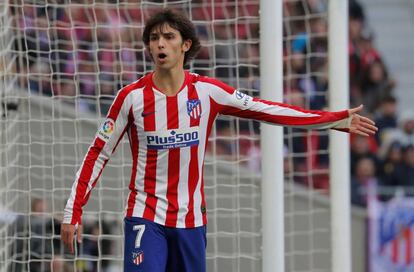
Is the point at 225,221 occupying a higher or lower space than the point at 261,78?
lower

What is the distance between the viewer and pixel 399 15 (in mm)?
12188

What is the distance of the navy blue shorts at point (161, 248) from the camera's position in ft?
15.9

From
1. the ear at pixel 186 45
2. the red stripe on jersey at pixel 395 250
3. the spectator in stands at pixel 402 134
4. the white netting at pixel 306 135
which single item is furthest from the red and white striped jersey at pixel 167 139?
the spectator in stands at pixel 402 134

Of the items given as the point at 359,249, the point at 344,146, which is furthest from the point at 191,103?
the point at 359,249

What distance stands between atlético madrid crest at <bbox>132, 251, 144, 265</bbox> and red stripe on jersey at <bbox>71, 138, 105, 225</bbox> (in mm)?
300

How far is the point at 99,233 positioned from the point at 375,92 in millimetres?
4902

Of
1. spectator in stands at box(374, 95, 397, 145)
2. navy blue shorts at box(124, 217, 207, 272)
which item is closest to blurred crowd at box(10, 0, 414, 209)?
navy blue shorts at box(124, 217, 207, 272)

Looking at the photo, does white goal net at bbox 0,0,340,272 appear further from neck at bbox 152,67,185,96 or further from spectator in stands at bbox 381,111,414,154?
spectator in stands at bbox 381,111,414,154

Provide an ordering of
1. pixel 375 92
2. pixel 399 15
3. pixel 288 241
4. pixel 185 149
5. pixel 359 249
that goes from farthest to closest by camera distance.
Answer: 1. pixel 399 15
2. pixel 375 92
3. pixel 359 249
4. pixel 288 241
5. pixel 185 149

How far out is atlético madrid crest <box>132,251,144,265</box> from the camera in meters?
4.86

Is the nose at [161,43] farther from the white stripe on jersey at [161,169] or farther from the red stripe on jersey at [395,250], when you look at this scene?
the red stripe on jersey at [395,250]

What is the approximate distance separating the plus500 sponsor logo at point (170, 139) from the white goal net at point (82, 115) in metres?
1.42

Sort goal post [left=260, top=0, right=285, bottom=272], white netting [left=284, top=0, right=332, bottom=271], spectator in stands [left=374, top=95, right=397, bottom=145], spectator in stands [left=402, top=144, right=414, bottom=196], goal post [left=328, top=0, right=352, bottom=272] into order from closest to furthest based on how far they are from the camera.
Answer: goal post [left=260, top=0, right=285, bottom=272]
goal post [left=328, top=0, right=352, bottom=272]
white netting [left=284, top=0, right=332, bottom=271]
spectator in stands [left=402, top=144, right=414, bottom=196]
spectator in stands [left=374, top=95, right=397, bottom=145]

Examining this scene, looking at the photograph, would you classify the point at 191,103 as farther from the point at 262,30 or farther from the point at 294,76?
the point at 294,76
